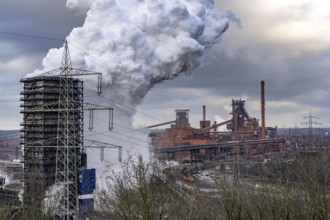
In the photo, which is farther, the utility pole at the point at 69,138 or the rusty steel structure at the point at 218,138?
the rusty steel structure at the point at 218,138

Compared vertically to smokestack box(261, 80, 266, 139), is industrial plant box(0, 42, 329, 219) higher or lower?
lower

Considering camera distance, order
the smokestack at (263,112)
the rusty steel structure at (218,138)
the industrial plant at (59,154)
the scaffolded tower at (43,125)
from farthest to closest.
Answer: the smokestack at (263,112), the rusty steel structure at (218,138), the scaffolded tower at (43,125), the industrial plant at (59,154)

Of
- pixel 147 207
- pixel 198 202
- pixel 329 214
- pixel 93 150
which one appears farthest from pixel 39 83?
pixel 329 214

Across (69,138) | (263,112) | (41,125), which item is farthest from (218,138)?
(69,138)

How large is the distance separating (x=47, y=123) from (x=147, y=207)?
17.2m

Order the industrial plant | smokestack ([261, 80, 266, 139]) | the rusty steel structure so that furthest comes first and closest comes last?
smokestack ([261, 80, 266, 139])
the rusty steel structure
the industrial plant

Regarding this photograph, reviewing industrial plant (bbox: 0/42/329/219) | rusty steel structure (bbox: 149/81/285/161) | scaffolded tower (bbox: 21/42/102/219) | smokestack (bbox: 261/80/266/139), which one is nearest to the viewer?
industrial plant (bbox: 0/42/329/219)

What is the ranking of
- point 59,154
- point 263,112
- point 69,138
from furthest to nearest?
point 263,112, point 59,154, point 69,138

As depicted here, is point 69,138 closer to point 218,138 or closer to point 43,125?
point 43,125

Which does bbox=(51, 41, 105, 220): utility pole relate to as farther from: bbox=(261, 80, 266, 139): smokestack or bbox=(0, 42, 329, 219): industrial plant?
bbox=(261, 80, 266, 139): smokestack

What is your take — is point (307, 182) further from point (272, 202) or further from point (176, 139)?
point (176, 139)

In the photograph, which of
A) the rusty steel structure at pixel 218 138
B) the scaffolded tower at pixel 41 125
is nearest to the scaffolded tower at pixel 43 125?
the scaffolded tower at pixel 41 125

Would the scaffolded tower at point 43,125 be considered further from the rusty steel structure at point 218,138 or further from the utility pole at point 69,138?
the rusty steel structure at point 218,138

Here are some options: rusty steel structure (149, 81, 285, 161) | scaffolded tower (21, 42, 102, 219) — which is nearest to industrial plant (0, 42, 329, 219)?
scaffolded tower (21, 42, 102, 219)
